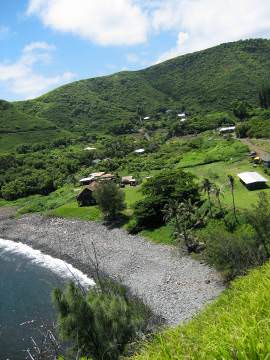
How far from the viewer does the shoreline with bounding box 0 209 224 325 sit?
53594 mm

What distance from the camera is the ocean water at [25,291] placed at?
164 feet

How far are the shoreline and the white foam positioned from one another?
3.43 feet

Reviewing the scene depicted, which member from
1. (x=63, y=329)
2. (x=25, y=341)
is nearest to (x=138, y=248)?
(x=25, y=341)

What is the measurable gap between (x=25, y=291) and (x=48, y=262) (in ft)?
42.6

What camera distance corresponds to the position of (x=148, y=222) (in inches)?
3268

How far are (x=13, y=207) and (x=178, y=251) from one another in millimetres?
73007

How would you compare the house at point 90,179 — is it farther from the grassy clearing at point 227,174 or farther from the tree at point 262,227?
the tree at point 262,227

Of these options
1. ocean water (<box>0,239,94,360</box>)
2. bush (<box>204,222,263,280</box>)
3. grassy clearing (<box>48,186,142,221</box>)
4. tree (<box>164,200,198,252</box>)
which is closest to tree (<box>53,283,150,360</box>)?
ocean water (<box>0,239,94,360</box>)

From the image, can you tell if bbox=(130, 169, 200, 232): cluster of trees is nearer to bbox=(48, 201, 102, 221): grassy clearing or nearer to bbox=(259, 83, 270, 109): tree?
bbox=(48, 201, 102, 221): grassy clearing

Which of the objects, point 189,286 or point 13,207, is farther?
point 13,207

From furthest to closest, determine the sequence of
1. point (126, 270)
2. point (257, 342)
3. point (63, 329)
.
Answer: point (126, 270) → point (63, 329) → point (257, 342)

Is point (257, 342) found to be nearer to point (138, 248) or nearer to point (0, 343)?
point (0, 343)

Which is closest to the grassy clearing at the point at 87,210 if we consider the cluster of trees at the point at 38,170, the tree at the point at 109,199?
the tree at the point at 109,199

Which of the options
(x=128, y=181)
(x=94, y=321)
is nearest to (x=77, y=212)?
(x=128, y=181)
